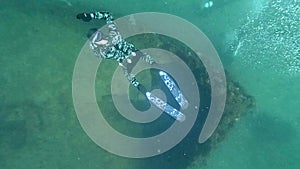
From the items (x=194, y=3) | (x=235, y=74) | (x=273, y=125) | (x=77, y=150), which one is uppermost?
(x=194, y=3)

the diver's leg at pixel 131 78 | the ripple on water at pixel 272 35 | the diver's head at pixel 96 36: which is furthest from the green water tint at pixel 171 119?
the ripple on water at pixel 272 35

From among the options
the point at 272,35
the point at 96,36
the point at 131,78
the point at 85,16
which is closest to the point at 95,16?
the point at 85,16

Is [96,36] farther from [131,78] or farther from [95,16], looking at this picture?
[131,78]

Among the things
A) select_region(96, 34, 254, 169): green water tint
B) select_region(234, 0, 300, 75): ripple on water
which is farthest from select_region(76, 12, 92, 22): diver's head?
select_region(234, 0, 300, 75): ripple on water

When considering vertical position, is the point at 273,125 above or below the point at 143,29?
below

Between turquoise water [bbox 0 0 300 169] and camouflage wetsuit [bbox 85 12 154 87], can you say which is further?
camouflage wetsuit [bbox 85 12 154 87]

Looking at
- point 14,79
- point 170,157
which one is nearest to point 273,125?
point 170,157

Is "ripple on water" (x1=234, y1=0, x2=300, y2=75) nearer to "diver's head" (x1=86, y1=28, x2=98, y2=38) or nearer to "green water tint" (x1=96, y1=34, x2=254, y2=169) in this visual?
"green water tint" (x1=96, y1=34, x2=254, y2=169)

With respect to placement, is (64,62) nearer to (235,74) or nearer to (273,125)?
(235,74)
